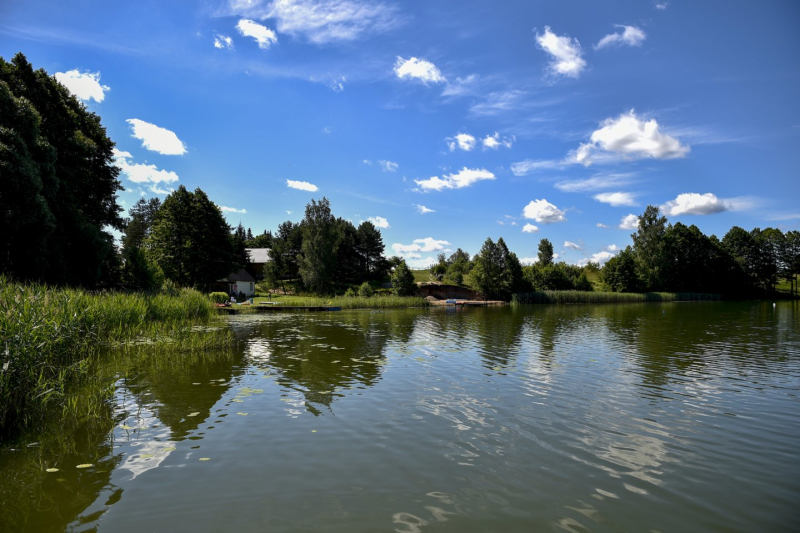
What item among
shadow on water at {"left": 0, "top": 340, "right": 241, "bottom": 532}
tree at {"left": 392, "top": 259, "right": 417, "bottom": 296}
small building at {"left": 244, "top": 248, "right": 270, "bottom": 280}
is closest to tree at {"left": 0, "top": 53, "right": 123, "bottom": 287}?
shadow on water at {"left": 0, "top": 340, "right": 241, "bottom": 532}

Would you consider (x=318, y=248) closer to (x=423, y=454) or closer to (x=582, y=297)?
(x=582, y=297)

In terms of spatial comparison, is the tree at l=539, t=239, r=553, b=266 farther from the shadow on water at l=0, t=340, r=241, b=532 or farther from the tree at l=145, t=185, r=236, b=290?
the shadow on water at l=0, t=340, r=241, b=532

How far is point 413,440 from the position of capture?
25.2 feet

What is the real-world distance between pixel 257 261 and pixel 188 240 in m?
36.6

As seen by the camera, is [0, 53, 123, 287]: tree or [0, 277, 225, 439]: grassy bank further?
[0, 53, 123, 287]: tree

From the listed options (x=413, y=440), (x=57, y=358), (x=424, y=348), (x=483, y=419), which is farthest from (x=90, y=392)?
(x=424, y=348)

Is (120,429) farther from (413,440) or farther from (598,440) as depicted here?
(598,440)

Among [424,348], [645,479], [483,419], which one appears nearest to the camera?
[645,479]

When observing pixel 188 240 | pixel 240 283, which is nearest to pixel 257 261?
pixel 240 283

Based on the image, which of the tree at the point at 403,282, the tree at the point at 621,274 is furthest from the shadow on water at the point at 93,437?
the tree at the point at 621,274

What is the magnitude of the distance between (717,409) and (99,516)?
40.1 ft

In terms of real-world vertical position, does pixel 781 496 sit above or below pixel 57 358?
below

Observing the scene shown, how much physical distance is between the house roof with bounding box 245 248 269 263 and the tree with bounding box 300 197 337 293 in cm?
2178

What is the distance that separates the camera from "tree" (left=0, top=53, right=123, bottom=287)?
21.2 m
